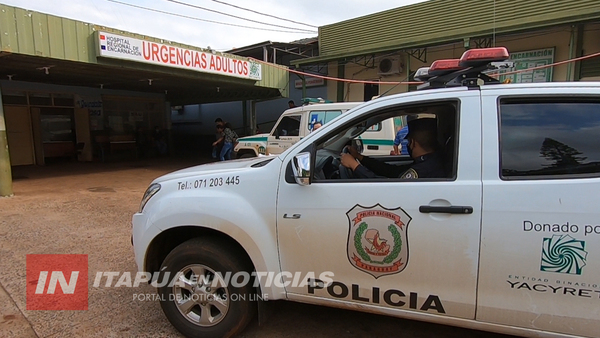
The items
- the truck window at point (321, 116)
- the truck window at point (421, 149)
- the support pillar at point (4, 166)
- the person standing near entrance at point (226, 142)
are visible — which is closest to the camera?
the truck window at point (421, 149)

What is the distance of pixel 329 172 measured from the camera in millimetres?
2869

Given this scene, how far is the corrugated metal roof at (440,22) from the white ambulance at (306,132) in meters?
3.45

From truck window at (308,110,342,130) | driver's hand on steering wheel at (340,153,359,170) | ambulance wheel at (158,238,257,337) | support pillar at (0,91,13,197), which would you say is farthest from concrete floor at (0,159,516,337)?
truck window at (308,110,342,130)

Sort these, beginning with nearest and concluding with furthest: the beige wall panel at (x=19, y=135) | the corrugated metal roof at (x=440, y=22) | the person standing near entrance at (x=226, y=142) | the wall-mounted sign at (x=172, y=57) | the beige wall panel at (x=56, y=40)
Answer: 1. the beige wall panel at (x=56, y=40)
2. the wall-mounted sign at (x=172, y=57)
3. the corrugated metal roof at (x=440, y=22)
4. the person standing near entrance at (x=226, y=142)
5. the beige wall panel at (x=19, y=135)

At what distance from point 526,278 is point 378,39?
40.5 feet

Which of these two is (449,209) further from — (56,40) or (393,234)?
(56,40)

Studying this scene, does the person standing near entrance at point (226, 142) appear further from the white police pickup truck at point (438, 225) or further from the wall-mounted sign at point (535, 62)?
the white police pickup truck at point (438, 225)

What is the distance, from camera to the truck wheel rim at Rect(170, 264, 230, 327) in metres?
2.62

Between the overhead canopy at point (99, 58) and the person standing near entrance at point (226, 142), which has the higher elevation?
the overhead canopy at point (99, 58)

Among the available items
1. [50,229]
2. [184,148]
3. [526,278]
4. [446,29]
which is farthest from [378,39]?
[184,148]

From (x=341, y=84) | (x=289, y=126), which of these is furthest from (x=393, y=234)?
(x=341, y=84)

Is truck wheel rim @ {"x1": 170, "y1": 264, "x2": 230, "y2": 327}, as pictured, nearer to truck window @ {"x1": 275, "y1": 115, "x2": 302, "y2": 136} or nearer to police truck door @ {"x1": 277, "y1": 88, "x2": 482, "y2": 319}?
police truck door @ {"x1": 277, "y1": 88, "x2": 482, "y2": 319}

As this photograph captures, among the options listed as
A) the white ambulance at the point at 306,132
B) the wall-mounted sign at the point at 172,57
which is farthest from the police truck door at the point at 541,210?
the wall-mounted sign at the point at 172,57

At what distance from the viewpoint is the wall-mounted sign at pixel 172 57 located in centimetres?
853
